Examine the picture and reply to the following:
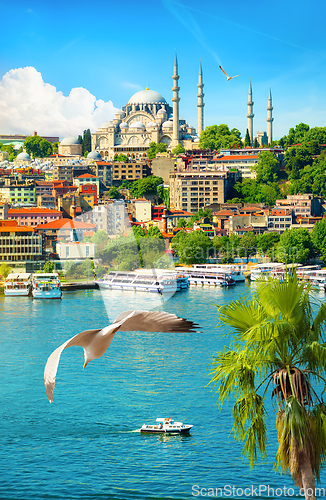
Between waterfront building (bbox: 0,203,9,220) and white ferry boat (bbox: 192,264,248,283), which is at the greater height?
waterfront building (bbox: 0,203,9,220)

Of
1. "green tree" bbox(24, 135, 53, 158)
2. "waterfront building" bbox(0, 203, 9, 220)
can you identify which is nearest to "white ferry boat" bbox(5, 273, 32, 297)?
Answer: "waterfront building" bbox(0, 203, 9, 220)

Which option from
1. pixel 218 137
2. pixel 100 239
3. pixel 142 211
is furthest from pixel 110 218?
pixel 218 137

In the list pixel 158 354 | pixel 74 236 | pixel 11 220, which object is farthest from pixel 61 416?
pixel 11 220

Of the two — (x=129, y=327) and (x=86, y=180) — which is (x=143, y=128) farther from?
(x=129, y=327)

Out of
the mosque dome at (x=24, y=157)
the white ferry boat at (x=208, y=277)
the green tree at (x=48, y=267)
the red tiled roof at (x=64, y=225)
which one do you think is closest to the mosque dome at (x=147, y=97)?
the mosque dome at (x=24, y=157)

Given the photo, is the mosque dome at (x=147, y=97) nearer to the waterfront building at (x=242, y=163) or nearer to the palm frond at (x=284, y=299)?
the waterfront building at (x=242, y=163)

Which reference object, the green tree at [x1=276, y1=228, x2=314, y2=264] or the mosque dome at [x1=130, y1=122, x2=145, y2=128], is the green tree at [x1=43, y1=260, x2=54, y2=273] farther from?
the mosque dome at [x1=130, y1=122, x2=145, y2=128]
